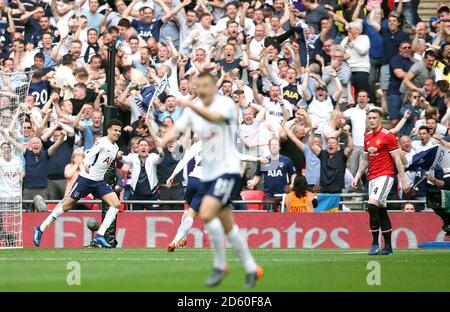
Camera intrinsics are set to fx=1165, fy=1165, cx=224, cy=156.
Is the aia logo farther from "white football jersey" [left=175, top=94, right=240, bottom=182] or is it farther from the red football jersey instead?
"white football jersey" [left=175, top=94, right=240, bottom=182]

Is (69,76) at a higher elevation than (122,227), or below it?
higher

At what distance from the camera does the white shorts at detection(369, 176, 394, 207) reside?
64.4 feet

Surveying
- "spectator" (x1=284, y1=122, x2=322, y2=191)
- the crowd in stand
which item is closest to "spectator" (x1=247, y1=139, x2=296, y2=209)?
the crowd in stand

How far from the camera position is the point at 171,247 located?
815 inches

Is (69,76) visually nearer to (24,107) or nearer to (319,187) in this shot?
(24,107)

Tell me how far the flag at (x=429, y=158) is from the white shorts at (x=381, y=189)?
12.7 ft

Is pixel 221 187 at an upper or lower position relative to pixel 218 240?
upper

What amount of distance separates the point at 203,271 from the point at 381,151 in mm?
4955

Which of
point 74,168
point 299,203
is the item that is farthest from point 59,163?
point 299,203

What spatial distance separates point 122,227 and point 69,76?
4.30 m

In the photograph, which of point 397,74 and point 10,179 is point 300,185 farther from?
point 10,179

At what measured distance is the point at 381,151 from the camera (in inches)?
774

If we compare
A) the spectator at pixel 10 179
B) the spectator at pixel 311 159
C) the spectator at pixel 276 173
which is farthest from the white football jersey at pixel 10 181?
the spectator at pixel 311 159
